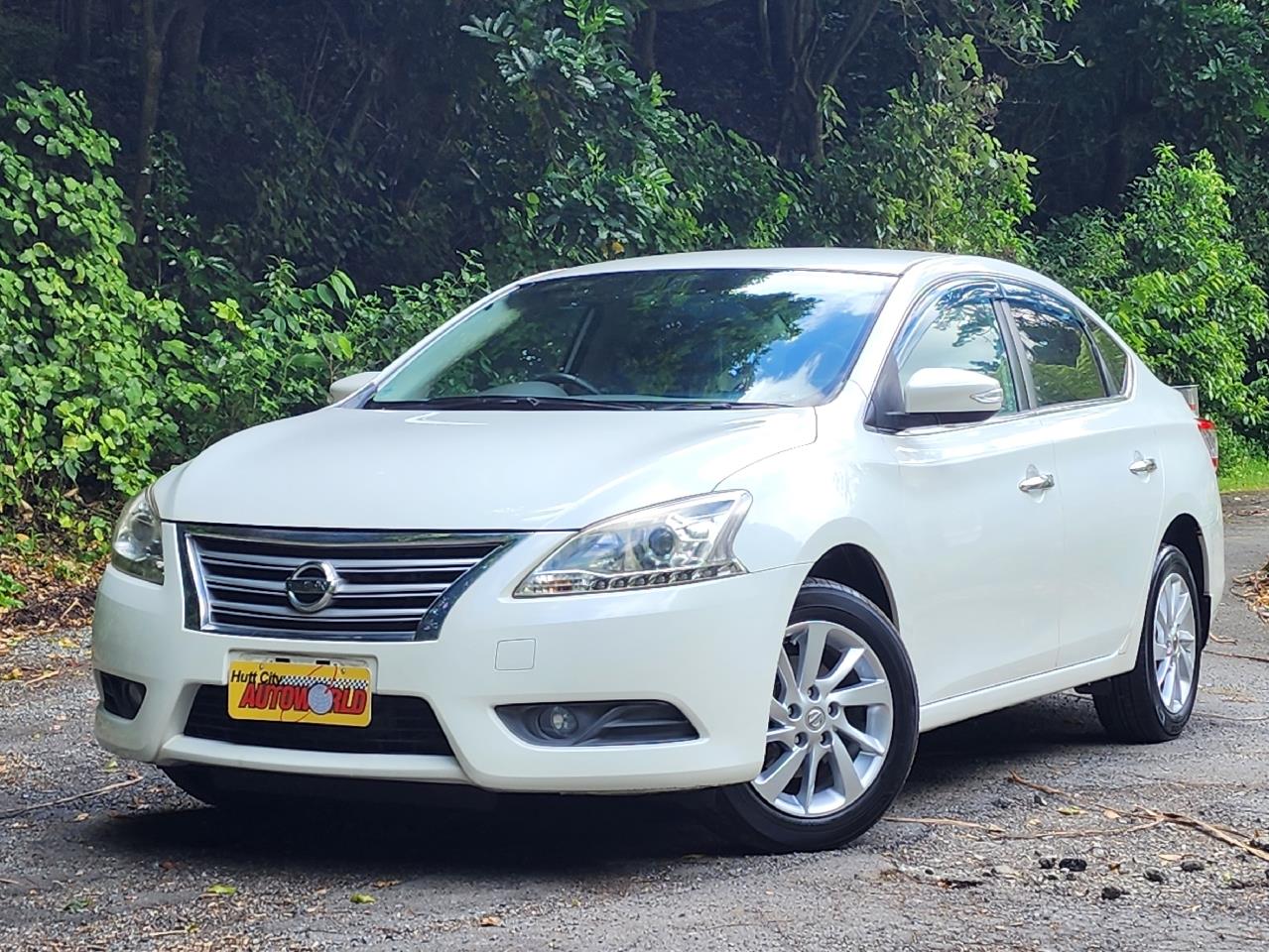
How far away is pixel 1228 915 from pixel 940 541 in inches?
54.7

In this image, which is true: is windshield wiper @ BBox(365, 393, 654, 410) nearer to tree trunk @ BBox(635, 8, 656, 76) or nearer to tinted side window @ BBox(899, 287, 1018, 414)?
tinted side window @ BBox(899, 287, 1018, 414)

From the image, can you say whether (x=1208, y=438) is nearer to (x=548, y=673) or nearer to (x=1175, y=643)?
(x=1175, y=643)

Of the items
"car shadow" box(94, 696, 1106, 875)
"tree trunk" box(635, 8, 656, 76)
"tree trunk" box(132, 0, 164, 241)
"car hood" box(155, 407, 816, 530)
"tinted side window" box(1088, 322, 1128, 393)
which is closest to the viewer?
"car hood" box(155, 407, 816, 530)

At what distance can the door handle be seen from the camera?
20.0ft

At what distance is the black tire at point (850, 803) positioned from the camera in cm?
498

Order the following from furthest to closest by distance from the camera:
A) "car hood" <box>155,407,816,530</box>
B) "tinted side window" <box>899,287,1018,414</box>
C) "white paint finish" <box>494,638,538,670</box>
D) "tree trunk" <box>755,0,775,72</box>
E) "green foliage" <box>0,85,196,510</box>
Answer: "tree trunk" <box>755,0,775,72</box>
"green foliage" <box>0,85,196,510</box>
"tinted side window" <box>899,287,1018,414</box>
"car hood" <box>155,407,816,530</box>
"white paint finish" <box>494,638,538,670</box>

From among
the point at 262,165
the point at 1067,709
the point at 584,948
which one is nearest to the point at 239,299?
the point at 262,165

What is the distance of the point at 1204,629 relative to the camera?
7480 mm

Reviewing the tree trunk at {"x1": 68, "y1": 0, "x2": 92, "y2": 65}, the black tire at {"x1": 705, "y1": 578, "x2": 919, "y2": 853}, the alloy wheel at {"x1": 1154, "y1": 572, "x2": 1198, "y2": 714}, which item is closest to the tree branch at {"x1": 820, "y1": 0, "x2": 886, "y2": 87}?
the tree trunk at {"x1": 68, "y1": 0, "x2": 92, "y2": 65}

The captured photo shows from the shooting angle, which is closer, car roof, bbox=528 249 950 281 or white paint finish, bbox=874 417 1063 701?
white paint finish, bbox=874 417 1063 701

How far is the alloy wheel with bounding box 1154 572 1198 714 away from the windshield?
1.77m

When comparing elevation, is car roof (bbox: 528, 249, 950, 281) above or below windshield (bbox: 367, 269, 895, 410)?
above

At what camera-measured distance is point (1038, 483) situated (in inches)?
243

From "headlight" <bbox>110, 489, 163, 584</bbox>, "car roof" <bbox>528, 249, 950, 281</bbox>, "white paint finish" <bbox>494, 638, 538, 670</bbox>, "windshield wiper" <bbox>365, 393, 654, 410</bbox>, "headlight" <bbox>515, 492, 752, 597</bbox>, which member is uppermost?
"car roof" <bbox>528, 249, 950, 281</bbox>
